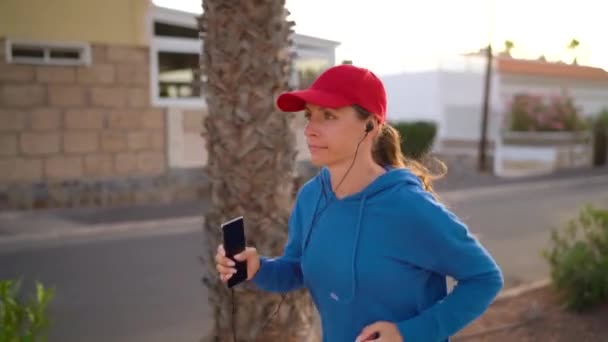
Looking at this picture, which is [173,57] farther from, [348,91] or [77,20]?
[348,91]

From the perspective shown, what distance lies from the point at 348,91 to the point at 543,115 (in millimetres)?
23731

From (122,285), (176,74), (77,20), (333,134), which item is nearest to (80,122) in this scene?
(77,20)

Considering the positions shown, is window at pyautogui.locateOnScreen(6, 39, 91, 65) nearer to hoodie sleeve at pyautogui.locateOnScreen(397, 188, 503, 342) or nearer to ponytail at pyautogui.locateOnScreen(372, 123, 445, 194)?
ponytail at pyautogui.locateOnScreen(372, 123, 445, 194)

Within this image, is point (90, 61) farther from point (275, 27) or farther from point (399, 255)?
point (399, 255)

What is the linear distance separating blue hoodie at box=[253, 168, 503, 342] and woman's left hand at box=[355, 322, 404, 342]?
0.02 metres

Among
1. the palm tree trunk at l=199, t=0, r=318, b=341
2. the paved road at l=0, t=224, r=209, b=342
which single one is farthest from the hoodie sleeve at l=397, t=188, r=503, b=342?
the paved road at l=0, t=224, r=209, b=342

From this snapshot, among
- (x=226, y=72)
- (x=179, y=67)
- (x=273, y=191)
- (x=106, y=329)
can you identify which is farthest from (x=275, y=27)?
(x=179, y=67)

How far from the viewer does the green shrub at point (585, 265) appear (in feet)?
17.6

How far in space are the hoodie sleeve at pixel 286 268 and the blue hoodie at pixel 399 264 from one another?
0.26 m

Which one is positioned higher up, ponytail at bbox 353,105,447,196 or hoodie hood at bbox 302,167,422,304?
ponytail at bbox 353,105,447,196

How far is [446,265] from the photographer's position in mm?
1920

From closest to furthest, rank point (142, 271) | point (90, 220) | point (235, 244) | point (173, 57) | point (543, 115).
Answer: point (235, 244), point (142, 271), point (90, 220), point (173, 57), point (543, 115)

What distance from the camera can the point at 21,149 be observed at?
12.2 metres

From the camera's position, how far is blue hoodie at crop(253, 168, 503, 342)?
1912 mm
